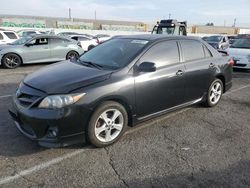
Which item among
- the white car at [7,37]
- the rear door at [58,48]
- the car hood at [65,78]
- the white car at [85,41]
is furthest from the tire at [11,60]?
the car hood at [65,78]

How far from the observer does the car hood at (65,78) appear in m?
3.50

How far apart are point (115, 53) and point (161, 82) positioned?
94cm

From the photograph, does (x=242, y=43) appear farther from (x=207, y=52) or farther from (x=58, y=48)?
(x=58, y=48)

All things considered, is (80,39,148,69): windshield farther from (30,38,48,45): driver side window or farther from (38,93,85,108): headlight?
(30,38,48,45): driver side window

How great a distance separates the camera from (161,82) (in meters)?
4.34

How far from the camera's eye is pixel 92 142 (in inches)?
145

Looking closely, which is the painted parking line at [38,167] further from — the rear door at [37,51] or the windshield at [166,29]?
the windshield at [166,29]

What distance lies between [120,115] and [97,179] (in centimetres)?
110

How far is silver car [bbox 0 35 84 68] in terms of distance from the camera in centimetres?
1037

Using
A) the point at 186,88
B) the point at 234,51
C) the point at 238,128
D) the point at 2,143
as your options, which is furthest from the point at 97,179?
the point at 234,51

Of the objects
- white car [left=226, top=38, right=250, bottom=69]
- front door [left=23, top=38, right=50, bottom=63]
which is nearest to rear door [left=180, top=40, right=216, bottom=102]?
white car [left=226, top=38, right=250, bottom=69]

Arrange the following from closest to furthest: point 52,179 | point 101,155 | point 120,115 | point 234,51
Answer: point 52,179, point 101,155, point 120,115, point 234,51

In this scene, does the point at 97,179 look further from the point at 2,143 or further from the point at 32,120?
the point at 2,143

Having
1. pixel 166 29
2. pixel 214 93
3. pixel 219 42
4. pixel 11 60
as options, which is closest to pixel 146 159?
pixel 214 93
